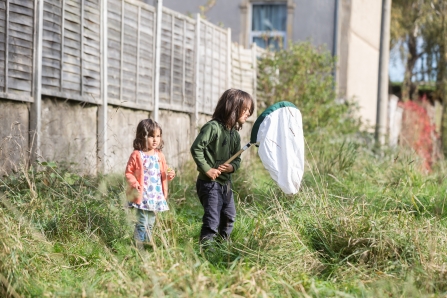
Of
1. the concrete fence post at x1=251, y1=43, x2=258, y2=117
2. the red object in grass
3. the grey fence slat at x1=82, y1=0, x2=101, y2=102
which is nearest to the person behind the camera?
the grey fence slat at x1=82, y1=0, x2=101, y2=102

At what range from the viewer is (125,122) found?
8.97m

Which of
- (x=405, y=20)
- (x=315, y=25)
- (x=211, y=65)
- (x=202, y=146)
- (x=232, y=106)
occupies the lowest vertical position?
(x=202, y=146)

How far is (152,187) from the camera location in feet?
18.4

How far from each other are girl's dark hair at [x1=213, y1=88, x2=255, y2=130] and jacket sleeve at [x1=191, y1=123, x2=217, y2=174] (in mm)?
158

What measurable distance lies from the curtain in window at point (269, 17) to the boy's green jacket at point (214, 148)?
10608 millimetres

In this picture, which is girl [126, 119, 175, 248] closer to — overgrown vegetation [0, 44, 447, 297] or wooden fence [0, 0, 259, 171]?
overgrown vegetation [0, 44, 447, 297]

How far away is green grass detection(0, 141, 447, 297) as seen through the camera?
4.18m

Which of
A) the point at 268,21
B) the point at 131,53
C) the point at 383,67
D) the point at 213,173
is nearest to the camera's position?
the point at 213,173

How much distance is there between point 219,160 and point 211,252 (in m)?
0.82

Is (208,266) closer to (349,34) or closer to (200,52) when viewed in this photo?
(200,52)

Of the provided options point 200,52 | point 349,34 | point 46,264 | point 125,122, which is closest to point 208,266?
point 46,264

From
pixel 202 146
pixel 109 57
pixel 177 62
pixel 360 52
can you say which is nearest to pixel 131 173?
pixel 202 146

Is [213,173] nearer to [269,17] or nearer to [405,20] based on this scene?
[269,17]

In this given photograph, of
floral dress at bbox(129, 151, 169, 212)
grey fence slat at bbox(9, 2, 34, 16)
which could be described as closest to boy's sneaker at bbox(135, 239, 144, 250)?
floral dress at bbox(129, 151, 169, 212)
